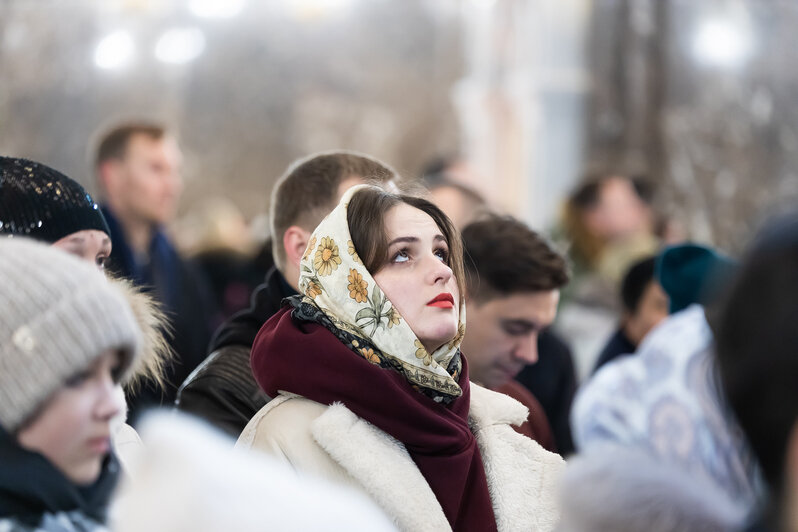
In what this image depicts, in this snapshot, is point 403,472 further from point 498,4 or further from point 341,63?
point 341,63

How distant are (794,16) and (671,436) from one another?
5850 mm

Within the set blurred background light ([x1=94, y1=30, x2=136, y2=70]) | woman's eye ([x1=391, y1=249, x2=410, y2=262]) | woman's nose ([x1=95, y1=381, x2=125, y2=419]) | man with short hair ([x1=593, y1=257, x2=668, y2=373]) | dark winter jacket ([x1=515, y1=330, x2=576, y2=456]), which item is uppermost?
woman's eye ([x1=391, y1=249, x2=410, y2=262])

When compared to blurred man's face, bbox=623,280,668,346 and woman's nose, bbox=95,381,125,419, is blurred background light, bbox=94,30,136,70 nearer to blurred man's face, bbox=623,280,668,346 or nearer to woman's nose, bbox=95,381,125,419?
blurred man's face, bbox=623,280,668,346

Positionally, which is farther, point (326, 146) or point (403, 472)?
point (326, 146)

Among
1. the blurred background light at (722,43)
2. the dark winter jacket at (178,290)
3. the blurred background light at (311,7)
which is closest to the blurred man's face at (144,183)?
the dark winter jacket at (178,290)

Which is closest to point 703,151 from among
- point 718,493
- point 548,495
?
point 548,495

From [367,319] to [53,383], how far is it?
0.83 meters

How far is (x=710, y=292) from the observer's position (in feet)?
12.6

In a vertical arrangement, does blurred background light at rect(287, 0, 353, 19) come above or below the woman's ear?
below

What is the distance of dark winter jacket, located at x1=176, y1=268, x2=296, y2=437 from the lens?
9.36 ft

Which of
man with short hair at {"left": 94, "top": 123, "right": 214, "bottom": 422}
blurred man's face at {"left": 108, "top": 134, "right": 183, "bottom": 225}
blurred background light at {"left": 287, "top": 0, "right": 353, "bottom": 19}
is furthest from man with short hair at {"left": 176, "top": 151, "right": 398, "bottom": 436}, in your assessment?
blurred background light at {"left": 287, "top": 0, "right": 353, "bottom": 19}

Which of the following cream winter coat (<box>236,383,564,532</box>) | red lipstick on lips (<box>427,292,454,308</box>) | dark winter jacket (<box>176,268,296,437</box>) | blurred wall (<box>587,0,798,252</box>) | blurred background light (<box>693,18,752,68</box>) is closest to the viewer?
cream winter coat (<box>236,383,564,532</box>)

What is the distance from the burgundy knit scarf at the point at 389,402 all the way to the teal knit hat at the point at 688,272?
6.13ft

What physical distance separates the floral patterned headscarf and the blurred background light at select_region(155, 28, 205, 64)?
1369 centimetres
